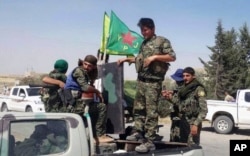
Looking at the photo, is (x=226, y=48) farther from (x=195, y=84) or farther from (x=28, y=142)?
(x=28, y=142)

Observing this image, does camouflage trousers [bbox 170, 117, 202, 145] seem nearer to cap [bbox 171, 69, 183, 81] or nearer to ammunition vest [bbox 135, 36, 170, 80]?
cap [bbox 171, 69, 183, 81]

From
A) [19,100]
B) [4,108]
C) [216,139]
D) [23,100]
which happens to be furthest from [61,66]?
[4,108]

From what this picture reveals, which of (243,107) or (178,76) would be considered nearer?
(178,76)

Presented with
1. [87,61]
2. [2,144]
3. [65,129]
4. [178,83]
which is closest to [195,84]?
[178,83]

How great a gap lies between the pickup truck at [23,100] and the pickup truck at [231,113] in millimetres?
8237

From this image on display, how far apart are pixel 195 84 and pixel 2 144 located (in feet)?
10.7

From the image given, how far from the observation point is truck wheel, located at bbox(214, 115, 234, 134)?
54.0 ft

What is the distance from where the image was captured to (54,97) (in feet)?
17.7

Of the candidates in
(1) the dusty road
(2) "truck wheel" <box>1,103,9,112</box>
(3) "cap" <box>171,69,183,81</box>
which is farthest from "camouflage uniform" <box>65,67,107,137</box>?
(2) "truck wheel" <box>1,103,9,112</box>

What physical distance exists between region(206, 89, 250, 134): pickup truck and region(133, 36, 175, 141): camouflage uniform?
1150 cm

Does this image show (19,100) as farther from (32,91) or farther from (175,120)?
(175,120)

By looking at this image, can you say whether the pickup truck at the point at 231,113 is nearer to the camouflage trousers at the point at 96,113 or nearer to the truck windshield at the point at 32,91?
the truck windshield at the point at 32,91

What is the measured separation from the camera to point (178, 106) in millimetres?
6289

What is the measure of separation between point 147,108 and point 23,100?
17684mm
